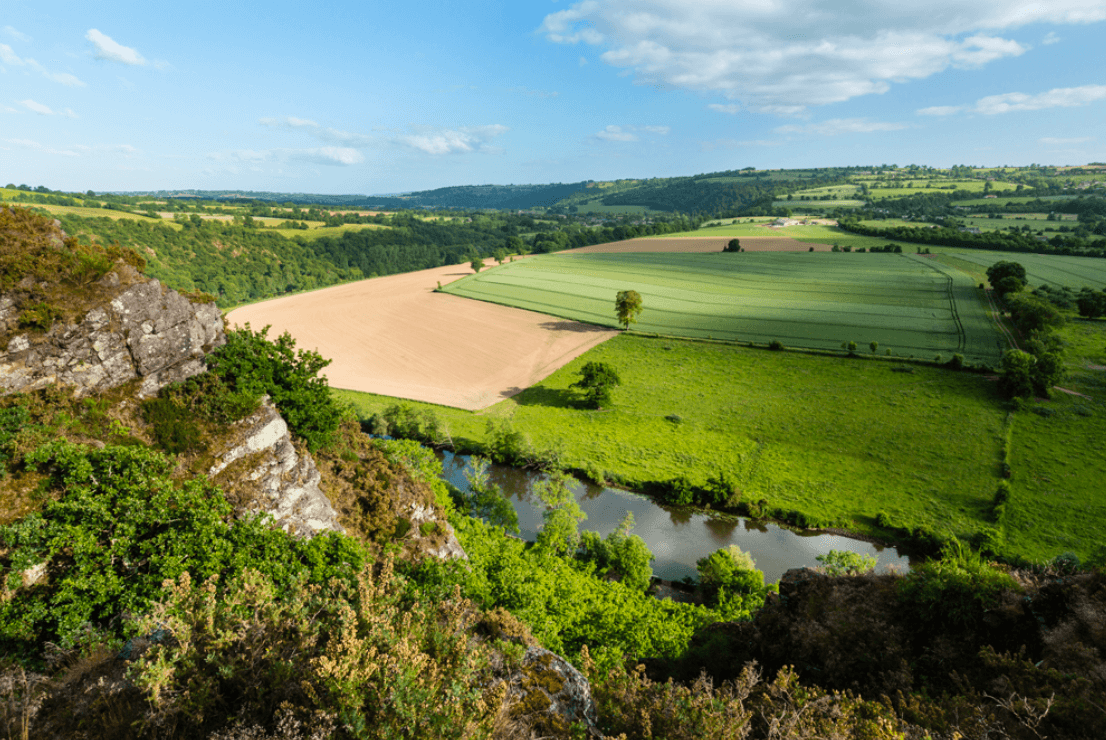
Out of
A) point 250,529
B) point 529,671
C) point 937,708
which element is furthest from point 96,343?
point 937,708

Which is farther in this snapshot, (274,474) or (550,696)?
(274,474)

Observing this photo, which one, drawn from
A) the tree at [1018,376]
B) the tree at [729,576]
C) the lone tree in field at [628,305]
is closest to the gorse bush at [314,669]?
the tree at [729,576]

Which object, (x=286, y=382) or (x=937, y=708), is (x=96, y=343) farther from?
(x=937, y=708)

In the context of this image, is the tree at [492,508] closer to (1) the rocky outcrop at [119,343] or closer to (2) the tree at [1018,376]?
(1) the rocky outcrop at [119,343]

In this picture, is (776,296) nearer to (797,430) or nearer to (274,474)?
(797,430)

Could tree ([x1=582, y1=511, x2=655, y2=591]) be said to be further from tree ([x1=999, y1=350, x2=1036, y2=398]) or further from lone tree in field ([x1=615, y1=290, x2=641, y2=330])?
lone tree in field ([x1=615, y1=290, x2=641, y2=330])

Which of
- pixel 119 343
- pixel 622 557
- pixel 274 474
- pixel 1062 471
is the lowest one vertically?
pixel 622 557

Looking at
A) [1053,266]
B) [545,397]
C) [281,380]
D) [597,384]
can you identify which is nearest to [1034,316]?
[1053,266]

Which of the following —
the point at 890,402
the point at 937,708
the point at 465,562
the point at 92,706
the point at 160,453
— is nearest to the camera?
the point at 92,706
